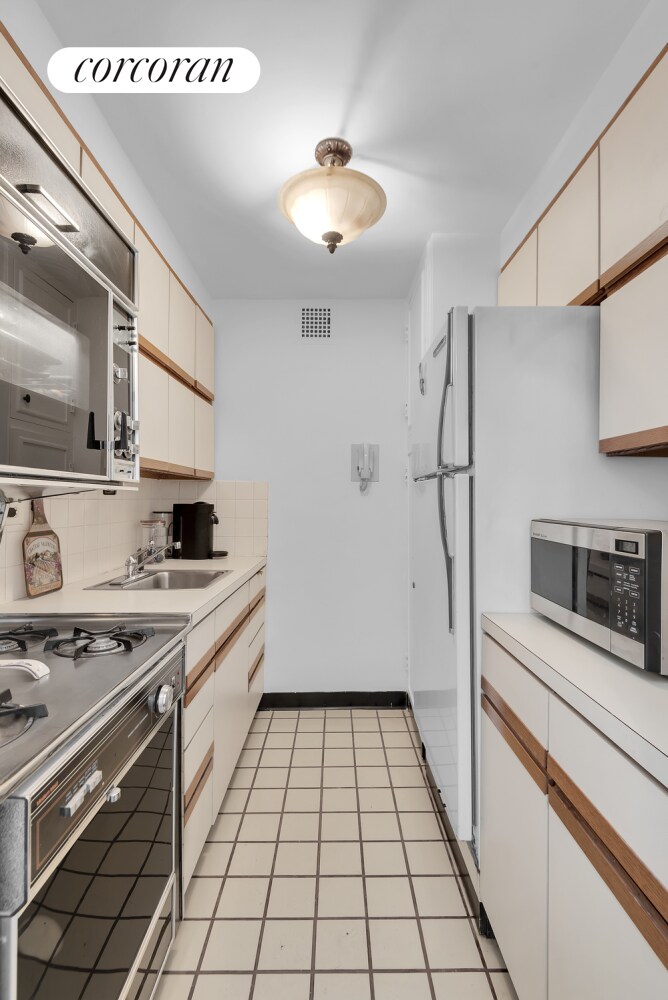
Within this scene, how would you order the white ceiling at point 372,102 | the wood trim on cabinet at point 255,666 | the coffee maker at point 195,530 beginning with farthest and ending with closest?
the coffee maker at point 195,530, the wood trim on cabinet at point 255,666, the white ceiling at point 372,102

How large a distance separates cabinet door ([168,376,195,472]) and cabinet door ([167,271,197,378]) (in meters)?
0.12

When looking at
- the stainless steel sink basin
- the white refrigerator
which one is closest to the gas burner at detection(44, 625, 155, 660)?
the stainless steel sink basin

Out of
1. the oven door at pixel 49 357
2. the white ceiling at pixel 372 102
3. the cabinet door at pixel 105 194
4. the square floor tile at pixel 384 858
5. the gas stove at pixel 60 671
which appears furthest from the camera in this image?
the square floor tile at pixel 384 858

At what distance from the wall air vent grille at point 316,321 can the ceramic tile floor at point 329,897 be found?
2.40 m

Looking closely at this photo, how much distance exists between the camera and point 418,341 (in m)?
2.90

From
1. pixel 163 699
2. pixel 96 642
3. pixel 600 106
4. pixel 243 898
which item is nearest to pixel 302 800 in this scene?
pixel 243 898

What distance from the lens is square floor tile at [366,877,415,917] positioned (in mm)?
1655

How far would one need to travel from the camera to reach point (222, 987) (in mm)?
1393

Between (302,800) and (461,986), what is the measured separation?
3.23 ft

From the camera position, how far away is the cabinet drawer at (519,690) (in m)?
1.15

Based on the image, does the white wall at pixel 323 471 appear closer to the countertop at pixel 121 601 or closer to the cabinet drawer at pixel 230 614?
the cabinet drawer at pixel 230 614

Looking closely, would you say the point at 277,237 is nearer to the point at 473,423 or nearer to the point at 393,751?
the point at 473,423

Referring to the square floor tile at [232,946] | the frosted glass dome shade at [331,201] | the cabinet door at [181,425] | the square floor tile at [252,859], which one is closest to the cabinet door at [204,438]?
the cabinet door at [181,425]

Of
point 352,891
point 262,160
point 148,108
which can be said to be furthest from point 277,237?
point 352,891
